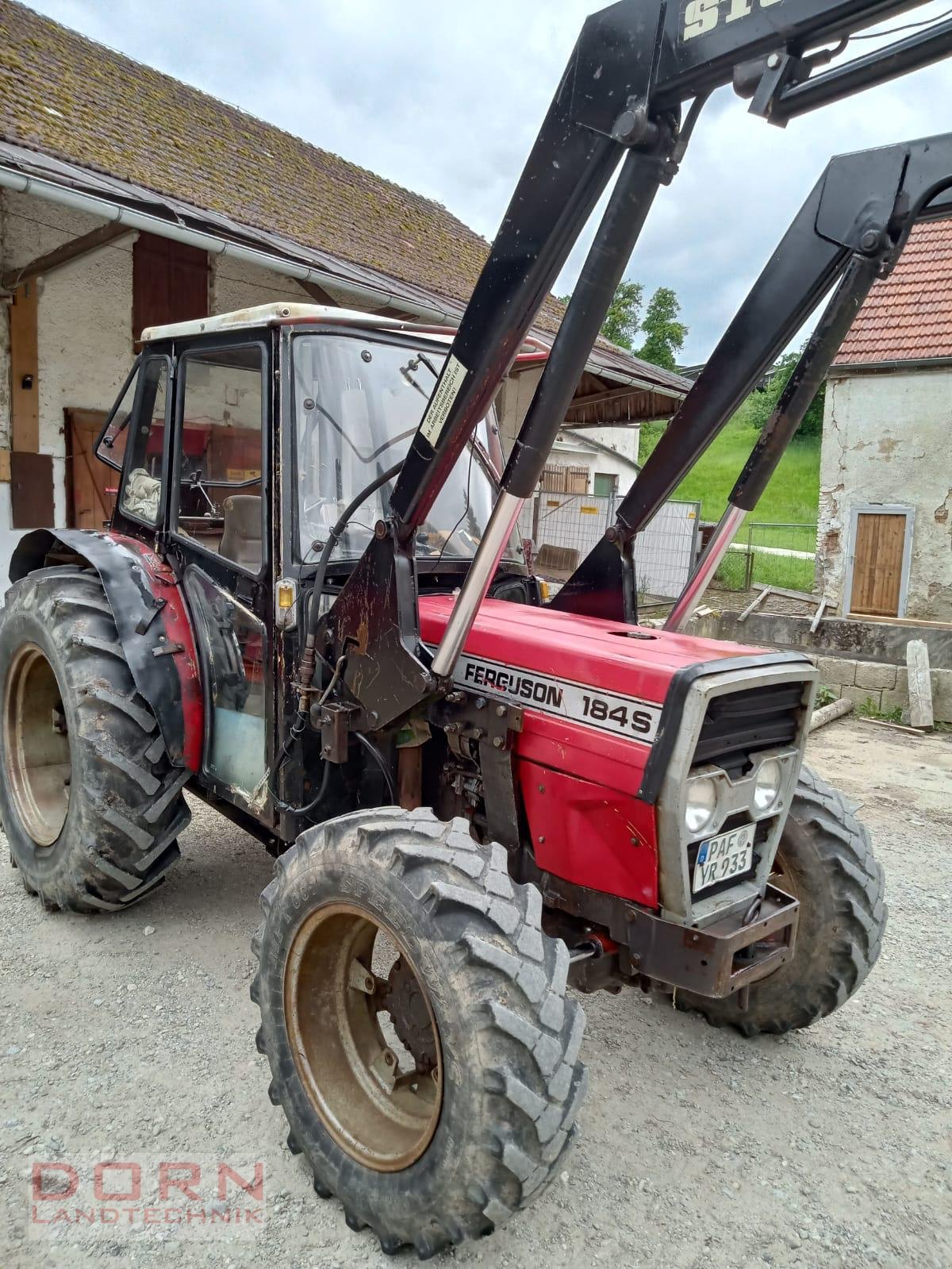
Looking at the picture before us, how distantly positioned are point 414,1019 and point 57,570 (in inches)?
96.0

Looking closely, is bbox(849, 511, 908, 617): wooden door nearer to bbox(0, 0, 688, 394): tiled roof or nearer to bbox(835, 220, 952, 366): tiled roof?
bbox(835, 220, 952, 366): tiled roof

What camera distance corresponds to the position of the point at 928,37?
1.66 m

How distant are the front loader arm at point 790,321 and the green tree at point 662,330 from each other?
1560 inches

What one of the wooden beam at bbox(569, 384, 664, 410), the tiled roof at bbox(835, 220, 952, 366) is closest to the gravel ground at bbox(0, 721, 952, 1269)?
the wooden beam at bbox(569, 384, 664, 410)

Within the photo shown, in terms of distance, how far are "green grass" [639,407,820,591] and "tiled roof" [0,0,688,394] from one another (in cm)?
664

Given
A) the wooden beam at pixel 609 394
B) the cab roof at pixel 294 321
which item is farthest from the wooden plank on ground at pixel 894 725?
the cab roof at pixel 294 321

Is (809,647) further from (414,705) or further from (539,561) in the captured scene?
(414,705)

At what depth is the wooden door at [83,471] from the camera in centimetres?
796

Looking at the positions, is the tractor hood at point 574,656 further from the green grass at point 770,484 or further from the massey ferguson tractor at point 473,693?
the green grass at point 770,484

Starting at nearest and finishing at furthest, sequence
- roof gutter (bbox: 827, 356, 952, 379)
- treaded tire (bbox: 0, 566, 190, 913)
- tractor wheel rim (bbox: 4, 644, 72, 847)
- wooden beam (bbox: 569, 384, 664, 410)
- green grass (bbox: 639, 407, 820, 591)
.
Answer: treaded tire (bbox: 0, 566, 190, 913) → tractor wheel rim (bbox: 4, 644, 72, 847) → wooden beam (bbox: 569, 384, 664, 410) → roof gutter (bbox: 827, 356, 952, 379) → green grass (bbox: 639, 407, 820, 591)

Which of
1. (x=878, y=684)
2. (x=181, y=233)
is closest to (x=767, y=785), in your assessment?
(x=181, y=233)

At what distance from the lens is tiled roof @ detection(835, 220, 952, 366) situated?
11.7m

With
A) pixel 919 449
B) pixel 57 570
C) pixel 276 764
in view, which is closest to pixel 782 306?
pixel 276 764

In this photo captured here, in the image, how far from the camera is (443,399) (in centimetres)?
229
